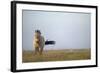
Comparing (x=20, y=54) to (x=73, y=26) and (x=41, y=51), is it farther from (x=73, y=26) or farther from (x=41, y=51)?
(x=73, y=26)

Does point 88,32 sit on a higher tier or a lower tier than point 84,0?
lower

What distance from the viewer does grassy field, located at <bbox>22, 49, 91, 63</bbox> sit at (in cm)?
123

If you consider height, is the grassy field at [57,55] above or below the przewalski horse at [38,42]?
below

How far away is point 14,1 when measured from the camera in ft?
3.84

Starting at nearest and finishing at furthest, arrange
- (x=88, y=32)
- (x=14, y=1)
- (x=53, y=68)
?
(x=14, y=1), (x=53, y=68), (x=88, y=32)

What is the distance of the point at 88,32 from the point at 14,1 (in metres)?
0.53

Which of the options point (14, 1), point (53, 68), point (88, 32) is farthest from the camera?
point (88, 32)

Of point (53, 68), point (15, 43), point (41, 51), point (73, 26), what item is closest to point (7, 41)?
point (15, 43)

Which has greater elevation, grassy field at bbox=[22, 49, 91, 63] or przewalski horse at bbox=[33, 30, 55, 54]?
przewalski horse at bbox=[33, 30, 55, 54]

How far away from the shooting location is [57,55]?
129cm

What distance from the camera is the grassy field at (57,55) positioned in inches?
48.4

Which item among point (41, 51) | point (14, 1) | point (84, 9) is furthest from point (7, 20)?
point (84, 9)

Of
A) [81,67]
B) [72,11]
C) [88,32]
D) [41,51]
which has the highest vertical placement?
[72,11]

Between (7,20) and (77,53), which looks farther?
(77,53)
